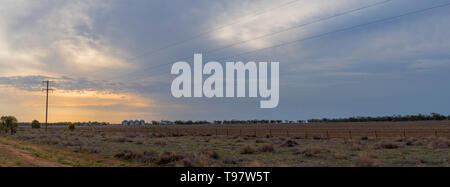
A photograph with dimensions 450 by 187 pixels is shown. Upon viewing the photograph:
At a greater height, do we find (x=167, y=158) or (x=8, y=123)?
(x=8, y=123)

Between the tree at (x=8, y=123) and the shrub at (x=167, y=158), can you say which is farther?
the tree at (x=8, y=123)

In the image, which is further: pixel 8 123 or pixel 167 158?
pixel 8 123

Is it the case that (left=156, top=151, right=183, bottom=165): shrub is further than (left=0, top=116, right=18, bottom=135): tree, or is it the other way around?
(left=0, top=116, right=18, bottom=135): tree
